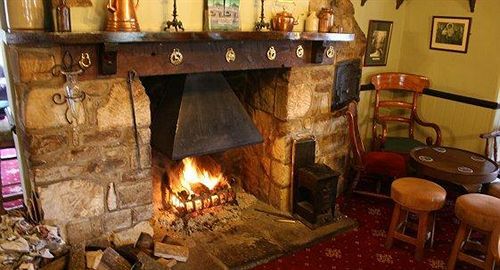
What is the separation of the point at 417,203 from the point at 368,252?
0.53 m

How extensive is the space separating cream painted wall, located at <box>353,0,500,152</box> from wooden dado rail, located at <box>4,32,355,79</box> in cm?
133

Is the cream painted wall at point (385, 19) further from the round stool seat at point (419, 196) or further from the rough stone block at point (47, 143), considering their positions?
the rough stone block at point (47, 143)

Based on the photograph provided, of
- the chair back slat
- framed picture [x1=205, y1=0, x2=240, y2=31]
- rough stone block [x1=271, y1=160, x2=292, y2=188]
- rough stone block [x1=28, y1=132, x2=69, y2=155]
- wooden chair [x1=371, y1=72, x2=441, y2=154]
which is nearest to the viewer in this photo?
rough stone block [x1=28, y1=132, x2=69, y2=155]

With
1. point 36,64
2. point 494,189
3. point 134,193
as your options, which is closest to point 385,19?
point 494,189

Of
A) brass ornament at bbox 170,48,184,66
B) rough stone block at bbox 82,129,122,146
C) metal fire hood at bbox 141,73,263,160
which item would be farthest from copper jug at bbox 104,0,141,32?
metal fire hood at bbox 141,73,263,160

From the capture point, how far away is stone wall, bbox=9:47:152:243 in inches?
86.3

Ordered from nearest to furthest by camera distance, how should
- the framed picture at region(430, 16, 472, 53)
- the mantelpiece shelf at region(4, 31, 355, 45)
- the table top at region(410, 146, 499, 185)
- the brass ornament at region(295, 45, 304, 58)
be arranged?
the mantelpiece shelf at region(4, 31, 355, 45) → the table top at region(410, 146, 499, 185) → the brass ornament at region(295, 45, 304, 58) → the framed picture at region(430, 16, 472, 53)

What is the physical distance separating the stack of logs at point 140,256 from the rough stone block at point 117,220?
133mm

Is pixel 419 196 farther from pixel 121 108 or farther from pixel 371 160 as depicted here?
pixel 121 108

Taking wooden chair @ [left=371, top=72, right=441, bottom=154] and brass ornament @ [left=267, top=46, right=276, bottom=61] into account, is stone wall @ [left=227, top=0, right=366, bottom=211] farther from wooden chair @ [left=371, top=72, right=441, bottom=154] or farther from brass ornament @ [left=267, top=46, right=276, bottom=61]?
wooden chair @ [left=371, top=72, right=441, bottom=154]

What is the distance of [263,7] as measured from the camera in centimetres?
286

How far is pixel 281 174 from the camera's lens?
3385 mm

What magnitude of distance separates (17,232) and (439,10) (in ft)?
13.5

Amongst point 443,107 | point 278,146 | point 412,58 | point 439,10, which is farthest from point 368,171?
point 439,10
